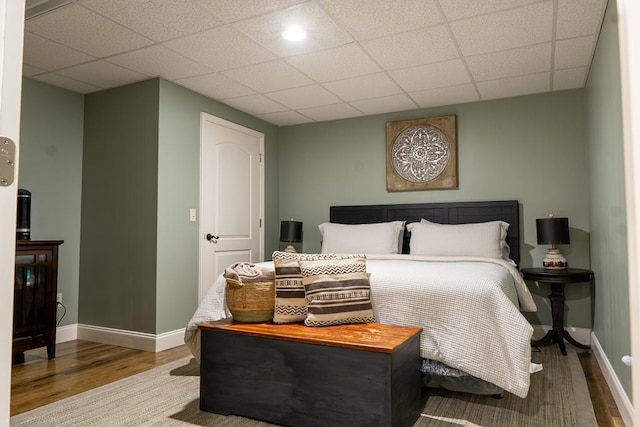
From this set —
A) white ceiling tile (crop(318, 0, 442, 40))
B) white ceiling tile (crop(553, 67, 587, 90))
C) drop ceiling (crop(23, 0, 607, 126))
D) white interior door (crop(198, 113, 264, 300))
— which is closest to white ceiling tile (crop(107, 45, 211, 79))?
drop ceiling (crop(23, 0, 607, 126))

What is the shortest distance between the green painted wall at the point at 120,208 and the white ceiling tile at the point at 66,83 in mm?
100

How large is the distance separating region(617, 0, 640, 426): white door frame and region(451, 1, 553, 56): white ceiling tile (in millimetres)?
2333

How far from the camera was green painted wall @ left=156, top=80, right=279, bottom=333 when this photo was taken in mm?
3795

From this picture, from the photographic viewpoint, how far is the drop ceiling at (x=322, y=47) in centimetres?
271

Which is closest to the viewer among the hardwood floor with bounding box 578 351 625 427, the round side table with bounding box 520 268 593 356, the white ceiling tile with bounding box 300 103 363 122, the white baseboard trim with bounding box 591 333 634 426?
the white baseboard trim with bounding box 591 333 634 426

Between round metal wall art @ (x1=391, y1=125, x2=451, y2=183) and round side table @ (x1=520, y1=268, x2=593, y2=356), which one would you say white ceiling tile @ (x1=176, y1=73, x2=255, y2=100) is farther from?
round side table @ (x1=520, y1=268, x2=593, y2=356)

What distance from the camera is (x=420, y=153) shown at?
186 inches

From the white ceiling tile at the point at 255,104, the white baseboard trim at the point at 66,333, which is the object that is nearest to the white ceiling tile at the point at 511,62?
the white ceiling tile at the point at 255,104

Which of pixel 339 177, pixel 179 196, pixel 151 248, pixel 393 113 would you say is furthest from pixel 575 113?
pixel 151 248

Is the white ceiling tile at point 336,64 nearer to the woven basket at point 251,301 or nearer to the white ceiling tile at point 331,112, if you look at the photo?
the white ceiling tile at point 331,112

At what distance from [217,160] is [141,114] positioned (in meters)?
0.85

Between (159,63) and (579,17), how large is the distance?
118 inches

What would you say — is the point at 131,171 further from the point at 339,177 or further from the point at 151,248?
the point at 339,177

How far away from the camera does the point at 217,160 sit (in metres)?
4.47
